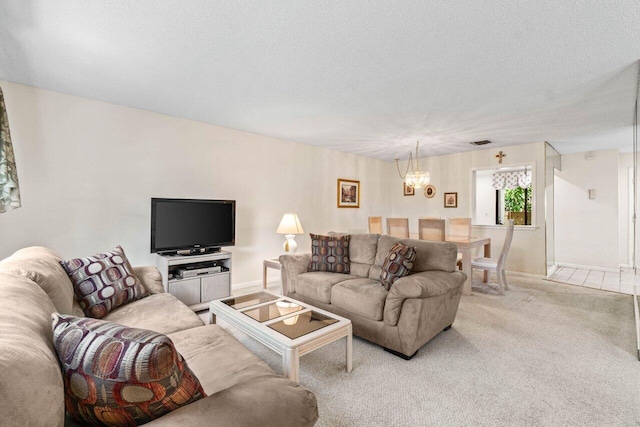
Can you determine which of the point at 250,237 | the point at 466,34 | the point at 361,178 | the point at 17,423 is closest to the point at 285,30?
the point at 466,34

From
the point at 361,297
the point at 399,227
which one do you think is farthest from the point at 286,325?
the point at 399,227

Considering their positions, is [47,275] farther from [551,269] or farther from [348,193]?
[551,269]

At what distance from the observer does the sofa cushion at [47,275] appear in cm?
150

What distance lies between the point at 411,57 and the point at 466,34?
408 mm

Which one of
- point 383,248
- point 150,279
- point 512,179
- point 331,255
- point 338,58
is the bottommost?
point 150,279

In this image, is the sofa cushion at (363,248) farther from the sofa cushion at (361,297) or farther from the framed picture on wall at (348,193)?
the framed picture on wall at (348,193)

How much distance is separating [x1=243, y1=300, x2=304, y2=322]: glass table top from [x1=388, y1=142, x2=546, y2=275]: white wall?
458 centimetres

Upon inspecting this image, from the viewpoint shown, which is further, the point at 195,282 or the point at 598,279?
the point at 598,279

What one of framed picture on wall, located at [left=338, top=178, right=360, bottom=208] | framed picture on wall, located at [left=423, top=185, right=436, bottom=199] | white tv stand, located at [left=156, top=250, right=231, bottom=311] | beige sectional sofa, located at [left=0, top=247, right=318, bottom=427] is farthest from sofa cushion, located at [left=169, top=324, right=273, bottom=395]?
framed picture on wall, located at [left=423, top=185, right=436, bottom=199]

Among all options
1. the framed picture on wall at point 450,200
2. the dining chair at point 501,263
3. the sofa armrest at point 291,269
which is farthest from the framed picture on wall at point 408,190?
the sofa armrest at point 291,269

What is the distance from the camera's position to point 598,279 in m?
5.02

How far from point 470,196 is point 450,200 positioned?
394 mm

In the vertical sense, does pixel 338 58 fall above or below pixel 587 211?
above

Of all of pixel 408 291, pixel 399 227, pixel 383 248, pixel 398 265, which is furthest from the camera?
pixel 399 227
